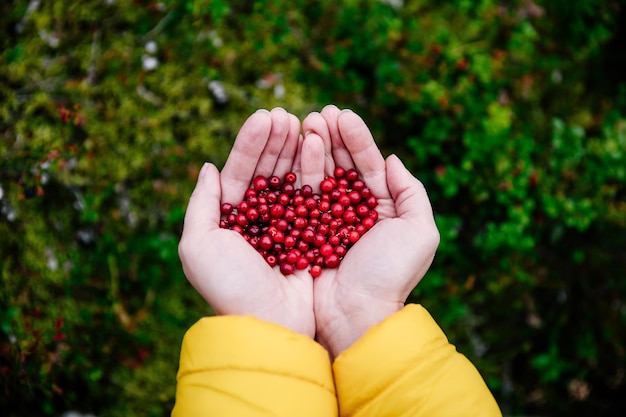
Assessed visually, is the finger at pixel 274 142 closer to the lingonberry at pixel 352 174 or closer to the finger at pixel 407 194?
the lingonberry at pixel 352 174

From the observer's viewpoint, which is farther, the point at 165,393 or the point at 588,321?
the point at 588,321

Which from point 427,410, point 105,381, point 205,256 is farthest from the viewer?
point 105,381

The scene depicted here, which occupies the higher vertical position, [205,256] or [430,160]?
[205,256]

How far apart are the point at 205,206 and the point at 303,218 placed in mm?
696

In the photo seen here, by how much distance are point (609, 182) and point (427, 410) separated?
3004 millimetres

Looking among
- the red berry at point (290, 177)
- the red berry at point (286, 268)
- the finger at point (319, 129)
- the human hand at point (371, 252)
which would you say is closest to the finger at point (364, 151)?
the human hand at point (371, 252)

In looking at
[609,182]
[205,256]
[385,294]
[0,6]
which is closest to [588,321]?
[609,182]

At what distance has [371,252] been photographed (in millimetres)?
2705

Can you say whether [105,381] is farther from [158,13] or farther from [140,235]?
[158,13]

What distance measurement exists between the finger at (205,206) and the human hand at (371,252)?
0.57 metres

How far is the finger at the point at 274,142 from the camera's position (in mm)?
2809

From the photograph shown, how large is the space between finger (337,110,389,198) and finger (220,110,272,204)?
1.41ft

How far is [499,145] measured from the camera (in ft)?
12.8

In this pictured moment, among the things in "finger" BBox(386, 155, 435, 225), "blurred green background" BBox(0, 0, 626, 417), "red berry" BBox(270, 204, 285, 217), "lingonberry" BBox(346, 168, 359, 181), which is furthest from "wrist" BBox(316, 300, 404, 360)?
"blurred green background" BBox(0, 0, 626, 417)
